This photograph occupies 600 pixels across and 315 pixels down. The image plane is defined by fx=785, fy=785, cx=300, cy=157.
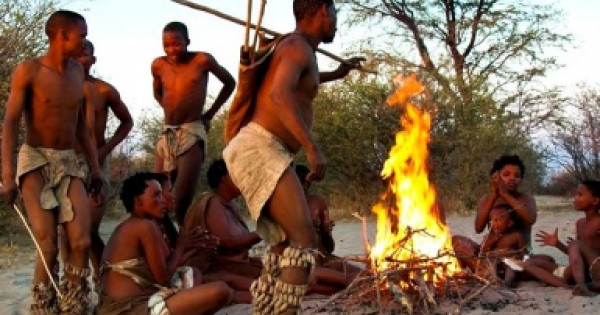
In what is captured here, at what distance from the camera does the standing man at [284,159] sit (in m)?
3.35

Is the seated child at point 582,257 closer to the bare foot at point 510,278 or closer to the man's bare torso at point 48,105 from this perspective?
the bare foot at point 510,278

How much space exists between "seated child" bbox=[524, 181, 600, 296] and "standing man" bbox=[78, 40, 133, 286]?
9.55 ft

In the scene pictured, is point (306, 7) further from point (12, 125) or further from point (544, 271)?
point (544, 271)

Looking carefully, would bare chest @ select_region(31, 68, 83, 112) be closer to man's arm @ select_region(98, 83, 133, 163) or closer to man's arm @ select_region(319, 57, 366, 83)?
man's arm @ select_region(98, 83, 133, 163)

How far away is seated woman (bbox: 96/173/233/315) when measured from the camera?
12.8 ft

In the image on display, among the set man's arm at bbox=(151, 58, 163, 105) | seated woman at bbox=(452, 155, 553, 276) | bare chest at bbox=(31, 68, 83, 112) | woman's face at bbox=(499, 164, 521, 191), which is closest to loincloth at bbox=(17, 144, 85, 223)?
bare chest at bbox=(31, 68, 83, 112)

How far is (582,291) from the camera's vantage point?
16.1 ft

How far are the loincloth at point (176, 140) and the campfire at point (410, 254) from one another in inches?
54.8

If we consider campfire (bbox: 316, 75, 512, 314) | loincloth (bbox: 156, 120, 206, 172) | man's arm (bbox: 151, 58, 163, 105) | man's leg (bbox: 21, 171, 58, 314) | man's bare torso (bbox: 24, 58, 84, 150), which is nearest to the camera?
man's leg (bbox: 21, 171, 58, 314)

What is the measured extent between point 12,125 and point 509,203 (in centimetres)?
344

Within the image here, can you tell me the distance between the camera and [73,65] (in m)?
4.43

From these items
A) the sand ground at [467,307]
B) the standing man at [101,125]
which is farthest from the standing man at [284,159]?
the standing man at [101,125]

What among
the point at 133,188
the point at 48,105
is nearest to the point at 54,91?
the point at 48,105

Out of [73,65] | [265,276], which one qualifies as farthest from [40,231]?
[265,276]
